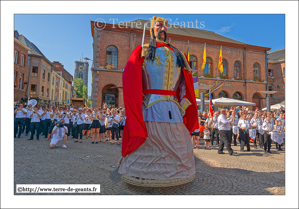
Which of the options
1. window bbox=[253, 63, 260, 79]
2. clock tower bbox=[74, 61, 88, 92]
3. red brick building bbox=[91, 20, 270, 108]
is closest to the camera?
red brick building bbox=[91, 20, 270, 108]

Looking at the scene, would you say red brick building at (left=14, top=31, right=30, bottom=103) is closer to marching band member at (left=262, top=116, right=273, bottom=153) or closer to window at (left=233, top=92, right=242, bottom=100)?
marching band member at (left=262, top=116, right=273, bottom=153)

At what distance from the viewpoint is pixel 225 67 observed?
24.3 m

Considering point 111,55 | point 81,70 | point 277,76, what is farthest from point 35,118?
point 81,70

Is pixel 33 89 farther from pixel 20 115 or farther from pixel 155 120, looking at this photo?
pixel 155 120

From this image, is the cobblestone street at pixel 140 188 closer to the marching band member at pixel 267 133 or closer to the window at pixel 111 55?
the marching band member at pixel 267 133

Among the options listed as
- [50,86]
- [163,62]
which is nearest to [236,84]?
[163,62]

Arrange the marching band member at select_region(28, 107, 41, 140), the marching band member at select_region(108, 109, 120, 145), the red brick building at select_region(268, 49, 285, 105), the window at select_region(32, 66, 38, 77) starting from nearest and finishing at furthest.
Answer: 1. the marching band member at select_region(108, 109, 120, 145)
2. the marching band member at select_region(28, 107, 41, 140)
3. the red brick building at select_region(268, 49, 285, 105)
4. the window at select_region(32, 66, 38, 77)

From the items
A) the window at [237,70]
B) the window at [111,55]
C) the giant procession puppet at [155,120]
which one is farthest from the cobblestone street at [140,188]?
the window at [237,70]

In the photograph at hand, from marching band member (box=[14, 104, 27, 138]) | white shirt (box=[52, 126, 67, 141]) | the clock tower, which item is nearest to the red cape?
white shirt (box=[52, 126, 67, 141])

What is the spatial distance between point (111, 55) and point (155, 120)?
60.8ft

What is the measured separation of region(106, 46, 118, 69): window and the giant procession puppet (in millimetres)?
17423

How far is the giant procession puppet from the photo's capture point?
3186 millimetres

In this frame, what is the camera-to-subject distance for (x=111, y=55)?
811 inches

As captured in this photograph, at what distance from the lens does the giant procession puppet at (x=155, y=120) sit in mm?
Answer: 3186
